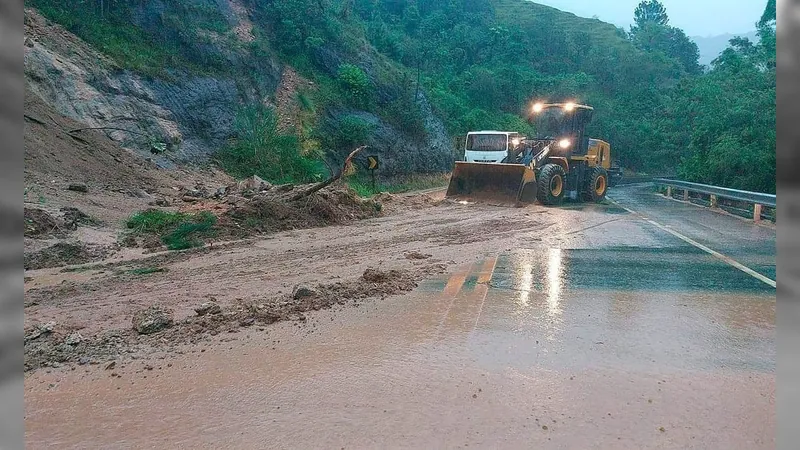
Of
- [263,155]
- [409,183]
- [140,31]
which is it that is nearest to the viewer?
[263,155]

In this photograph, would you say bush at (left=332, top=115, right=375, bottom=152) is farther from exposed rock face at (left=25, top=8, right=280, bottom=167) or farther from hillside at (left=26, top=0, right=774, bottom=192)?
exposed rock face at (left=25, top=8, right=280, bottom=167)

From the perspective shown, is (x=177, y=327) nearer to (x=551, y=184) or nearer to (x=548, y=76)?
(x=551, y=184)

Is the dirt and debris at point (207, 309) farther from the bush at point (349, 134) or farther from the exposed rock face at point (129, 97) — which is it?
the bush at point (349, 134)

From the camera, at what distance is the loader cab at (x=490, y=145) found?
21.9 m

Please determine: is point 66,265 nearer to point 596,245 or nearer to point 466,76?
point 596,245

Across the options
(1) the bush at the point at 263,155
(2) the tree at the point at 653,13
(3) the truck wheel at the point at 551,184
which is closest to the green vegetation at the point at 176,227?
(1) the bush at the point at 263,155

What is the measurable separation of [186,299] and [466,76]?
47.6 m

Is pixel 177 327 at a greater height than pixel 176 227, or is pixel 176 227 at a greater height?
A: pixel 176 227

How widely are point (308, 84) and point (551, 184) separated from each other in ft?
58.8

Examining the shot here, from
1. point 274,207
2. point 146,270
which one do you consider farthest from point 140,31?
point 146,270

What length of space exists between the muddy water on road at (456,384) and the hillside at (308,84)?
14.9 metres

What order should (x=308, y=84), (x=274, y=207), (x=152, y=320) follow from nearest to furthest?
(x=152, y=320)
(x=274, y=207)
(x=308, y=84)

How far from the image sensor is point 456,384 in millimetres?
4598
